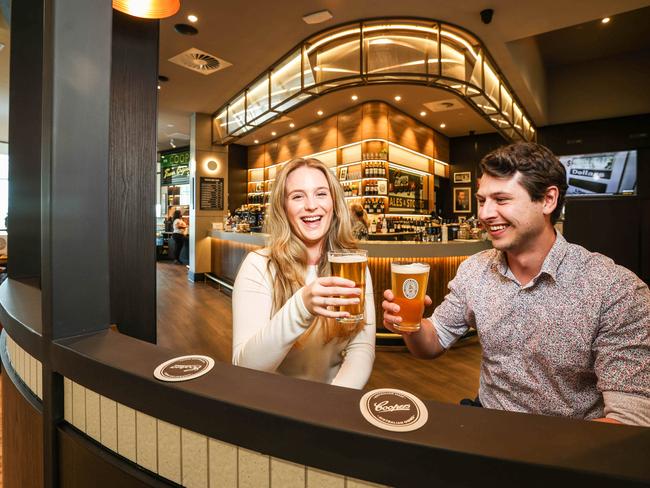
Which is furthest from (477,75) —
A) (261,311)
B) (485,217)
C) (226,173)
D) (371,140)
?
(226,173)

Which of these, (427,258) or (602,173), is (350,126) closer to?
(427,258)

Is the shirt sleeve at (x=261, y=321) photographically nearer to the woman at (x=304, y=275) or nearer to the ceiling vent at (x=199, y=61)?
the woman at (x=304, y=275)

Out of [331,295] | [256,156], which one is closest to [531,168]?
[331,295]

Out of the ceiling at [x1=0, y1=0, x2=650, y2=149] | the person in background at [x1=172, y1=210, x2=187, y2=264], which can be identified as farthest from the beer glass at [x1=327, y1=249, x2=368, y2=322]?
the person in background at [x1=172, y1=210, x2=187, y2=264]

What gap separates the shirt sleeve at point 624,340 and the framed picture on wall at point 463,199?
26.3 ft

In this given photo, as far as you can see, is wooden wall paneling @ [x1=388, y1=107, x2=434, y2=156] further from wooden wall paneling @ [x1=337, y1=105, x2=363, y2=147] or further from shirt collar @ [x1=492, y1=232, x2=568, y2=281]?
shirt collar @ [x1=492, y1=232, x2=568, y2=281]

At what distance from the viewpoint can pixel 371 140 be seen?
6.32 metres

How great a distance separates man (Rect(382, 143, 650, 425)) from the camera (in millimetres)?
1060

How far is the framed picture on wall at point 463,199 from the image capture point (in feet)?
28.7

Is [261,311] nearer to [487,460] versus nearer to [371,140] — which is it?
[487,460]

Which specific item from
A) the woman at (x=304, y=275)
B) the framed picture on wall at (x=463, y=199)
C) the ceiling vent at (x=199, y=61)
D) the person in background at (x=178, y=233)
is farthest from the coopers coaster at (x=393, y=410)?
the person in background at (x=178, y=233)

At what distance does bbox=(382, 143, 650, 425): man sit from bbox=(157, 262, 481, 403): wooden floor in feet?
5.63

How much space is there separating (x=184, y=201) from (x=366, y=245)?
1041cm

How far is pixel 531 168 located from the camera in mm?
1273
